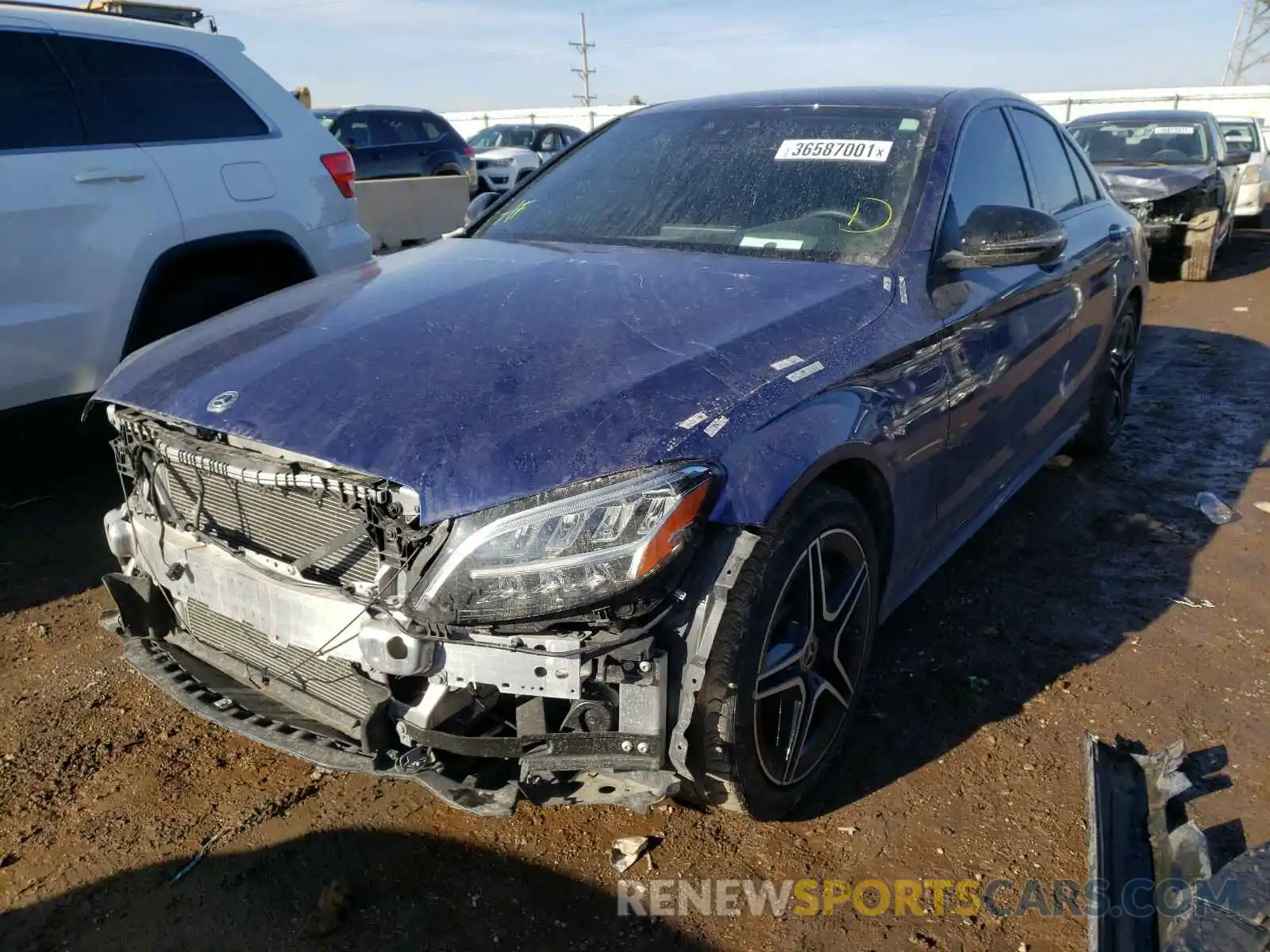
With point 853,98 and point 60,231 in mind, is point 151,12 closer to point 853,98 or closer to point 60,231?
point 60,231

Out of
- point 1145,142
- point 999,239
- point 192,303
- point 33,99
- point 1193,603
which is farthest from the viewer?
point 1145,142

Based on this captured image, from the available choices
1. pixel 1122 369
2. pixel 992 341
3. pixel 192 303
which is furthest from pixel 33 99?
pixel 1122 369

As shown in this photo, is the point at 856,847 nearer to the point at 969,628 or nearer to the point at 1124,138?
the point at 969,628

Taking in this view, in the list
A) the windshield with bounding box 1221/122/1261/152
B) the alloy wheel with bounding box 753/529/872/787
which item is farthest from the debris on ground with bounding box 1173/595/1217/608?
the windshield with bounding box 1221/122/1261/152

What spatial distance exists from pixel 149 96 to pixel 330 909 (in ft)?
12.4

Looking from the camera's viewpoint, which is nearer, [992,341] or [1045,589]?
[992,341]

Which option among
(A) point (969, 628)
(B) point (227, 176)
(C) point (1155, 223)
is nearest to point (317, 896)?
(A) point (969, 628)

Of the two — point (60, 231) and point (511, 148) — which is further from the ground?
point (60, 231)

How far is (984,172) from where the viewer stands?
10.9ft

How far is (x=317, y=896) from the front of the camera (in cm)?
222

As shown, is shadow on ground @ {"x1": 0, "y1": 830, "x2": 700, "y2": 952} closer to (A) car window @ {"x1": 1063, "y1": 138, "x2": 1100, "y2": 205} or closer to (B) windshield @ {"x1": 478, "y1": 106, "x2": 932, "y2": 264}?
(B) windshield @ {"x1": 478, "y1": 106, "x2": 932, "y2": 264}

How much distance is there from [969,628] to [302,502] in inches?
92.7

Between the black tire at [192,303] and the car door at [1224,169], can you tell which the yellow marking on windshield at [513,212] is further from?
the car door at [1224,169]

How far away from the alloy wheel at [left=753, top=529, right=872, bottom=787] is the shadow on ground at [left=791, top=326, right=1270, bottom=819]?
23 cm
